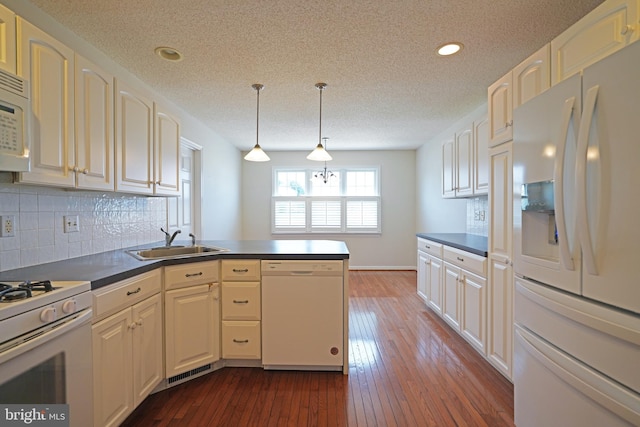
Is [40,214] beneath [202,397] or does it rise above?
above

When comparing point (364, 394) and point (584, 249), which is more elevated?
point (584, 249)

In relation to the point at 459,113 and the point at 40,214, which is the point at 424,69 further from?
the point at 40,214

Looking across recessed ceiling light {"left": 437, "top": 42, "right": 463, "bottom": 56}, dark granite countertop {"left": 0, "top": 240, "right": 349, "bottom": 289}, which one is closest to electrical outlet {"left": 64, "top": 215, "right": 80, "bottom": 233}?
dark granite countertop {"left": 0, "top": 240, "right": 349, "bottom": 289}

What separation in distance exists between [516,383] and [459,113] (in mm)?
3174

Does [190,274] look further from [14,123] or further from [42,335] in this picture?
[14,123]

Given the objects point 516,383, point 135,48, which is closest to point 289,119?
point 135,48

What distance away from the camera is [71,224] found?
2.05 meters

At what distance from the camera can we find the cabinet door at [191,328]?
81.5 inches

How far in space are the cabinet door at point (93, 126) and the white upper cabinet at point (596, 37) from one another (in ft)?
8.76

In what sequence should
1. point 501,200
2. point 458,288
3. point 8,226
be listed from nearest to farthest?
point 8,226 < point 501,200 < point 458,288

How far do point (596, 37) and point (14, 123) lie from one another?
264 cm

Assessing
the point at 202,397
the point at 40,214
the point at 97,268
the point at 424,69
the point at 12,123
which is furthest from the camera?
the point at 424,69

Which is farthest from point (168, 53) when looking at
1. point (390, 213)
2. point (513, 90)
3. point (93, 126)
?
point (390, 213)

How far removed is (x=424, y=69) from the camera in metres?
2.57
